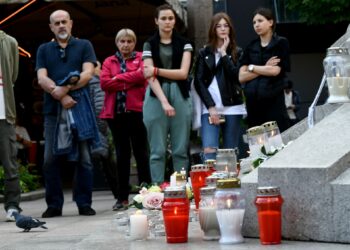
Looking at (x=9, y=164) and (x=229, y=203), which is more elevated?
(x=229, y=203)

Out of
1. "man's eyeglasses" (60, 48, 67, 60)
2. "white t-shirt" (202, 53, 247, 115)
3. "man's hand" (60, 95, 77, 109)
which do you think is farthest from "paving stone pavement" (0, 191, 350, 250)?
"man's eyeglasses" (60, 48, 67, 60)

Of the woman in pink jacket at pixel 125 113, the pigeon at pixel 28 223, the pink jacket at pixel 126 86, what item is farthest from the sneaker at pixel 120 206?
the pigeon at pixel 28 223

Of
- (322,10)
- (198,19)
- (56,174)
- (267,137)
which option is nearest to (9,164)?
(56,174)

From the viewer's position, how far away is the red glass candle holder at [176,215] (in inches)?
219

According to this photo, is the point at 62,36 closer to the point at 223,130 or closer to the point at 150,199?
the point at 223,130

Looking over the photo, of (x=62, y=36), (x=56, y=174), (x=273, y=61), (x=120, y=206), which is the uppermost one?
(x=62, y=36)

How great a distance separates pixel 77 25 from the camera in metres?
20.0

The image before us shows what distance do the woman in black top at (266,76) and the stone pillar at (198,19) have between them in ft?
37.9

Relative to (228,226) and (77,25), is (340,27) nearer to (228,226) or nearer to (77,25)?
(77,25)

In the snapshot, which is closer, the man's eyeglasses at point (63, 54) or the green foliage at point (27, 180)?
the man's eyeglasses at point (63, 54)

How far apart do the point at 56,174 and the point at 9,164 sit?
485 millimetres

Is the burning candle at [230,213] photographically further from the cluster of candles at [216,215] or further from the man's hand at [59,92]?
the man's hand at [59,92]

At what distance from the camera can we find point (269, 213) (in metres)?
5.21

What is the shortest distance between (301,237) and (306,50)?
21372mm
